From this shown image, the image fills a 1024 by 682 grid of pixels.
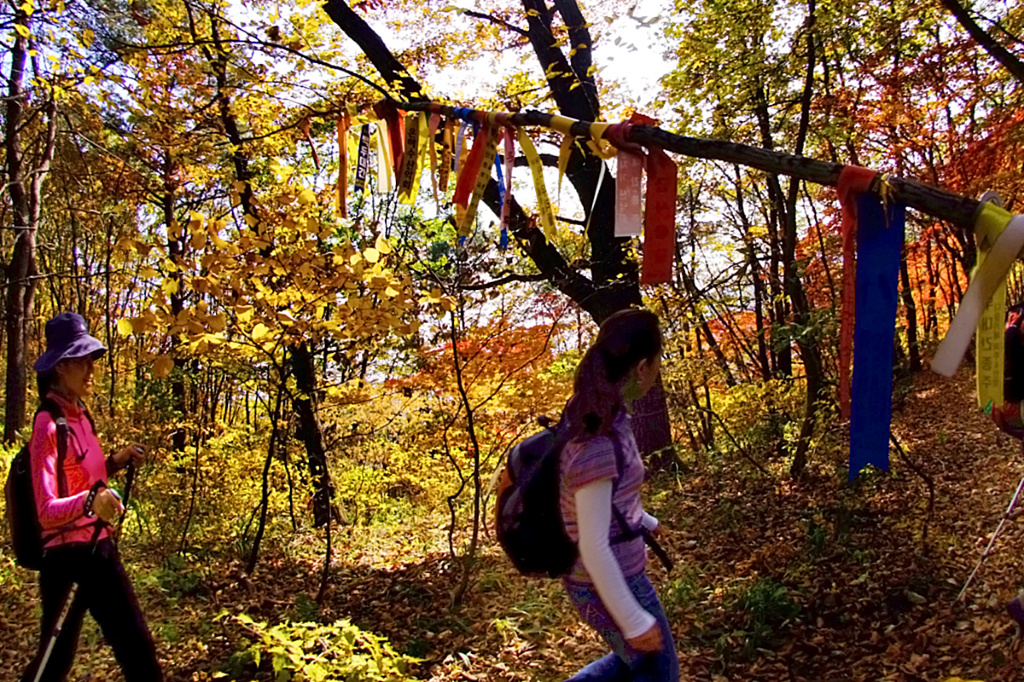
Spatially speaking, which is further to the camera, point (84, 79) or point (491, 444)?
point (491, 444)

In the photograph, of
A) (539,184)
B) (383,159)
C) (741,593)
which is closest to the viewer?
(539,184)

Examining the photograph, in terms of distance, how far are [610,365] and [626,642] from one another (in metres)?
0.84

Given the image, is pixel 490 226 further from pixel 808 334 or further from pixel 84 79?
pixel 84 79

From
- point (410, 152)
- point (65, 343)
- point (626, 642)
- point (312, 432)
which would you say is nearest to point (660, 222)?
point (626, 642)

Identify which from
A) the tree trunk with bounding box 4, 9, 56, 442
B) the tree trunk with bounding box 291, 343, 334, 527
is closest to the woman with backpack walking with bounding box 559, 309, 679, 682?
the tree trunk with bounding box 291, 343, 334, 527

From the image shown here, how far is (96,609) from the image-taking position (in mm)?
2953

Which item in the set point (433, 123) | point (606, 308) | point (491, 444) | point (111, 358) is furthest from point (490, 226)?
point (111, 358)

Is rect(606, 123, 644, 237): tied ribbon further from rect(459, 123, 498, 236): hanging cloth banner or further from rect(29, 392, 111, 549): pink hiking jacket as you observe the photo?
rect(29, 392, 111, 549): pink hiking jacket

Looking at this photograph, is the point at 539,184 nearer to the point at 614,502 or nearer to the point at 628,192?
the point at 628,192

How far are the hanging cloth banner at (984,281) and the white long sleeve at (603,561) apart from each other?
37.2 inches

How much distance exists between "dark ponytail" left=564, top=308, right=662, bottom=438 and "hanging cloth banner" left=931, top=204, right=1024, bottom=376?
33.2 inches

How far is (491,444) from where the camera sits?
23.9ft

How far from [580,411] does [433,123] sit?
1675 mm

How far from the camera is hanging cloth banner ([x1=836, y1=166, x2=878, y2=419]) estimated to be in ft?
5.09
